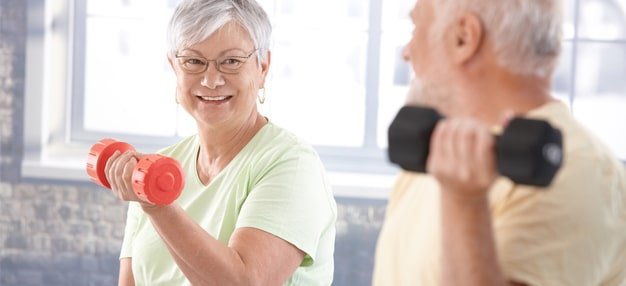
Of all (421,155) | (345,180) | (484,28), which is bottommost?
A: (345,180)

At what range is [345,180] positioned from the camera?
459 centimetres

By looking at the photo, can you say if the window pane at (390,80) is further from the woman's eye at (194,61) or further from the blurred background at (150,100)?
the woman's eye at (194,61)

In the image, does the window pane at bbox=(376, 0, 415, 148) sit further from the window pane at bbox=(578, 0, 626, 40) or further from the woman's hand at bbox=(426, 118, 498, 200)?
the woman's hand at bbox=(426, 118, 498, 200)

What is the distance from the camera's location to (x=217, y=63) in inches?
83.6

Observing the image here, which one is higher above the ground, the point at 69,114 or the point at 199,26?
the point at 199,26

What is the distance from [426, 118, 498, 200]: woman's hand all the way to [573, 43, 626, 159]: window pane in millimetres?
3577

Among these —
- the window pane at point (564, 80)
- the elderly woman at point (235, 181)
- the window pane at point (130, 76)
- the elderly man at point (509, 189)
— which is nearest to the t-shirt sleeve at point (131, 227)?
the elderly woman at point (235, 181)

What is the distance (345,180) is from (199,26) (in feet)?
8.39

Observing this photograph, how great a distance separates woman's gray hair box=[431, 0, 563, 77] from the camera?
1226 millimetres

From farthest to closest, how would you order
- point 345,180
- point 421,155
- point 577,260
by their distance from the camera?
point 345,180, point 577,260, point 421,155

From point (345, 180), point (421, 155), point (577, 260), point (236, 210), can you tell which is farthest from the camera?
point (345, 180)

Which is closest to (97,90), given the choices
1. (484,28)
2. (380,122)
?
(380,122)

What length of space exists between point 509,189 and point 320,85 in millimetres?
3491

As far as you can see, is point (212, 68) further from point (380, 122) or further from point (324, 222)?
point (380, 122)
